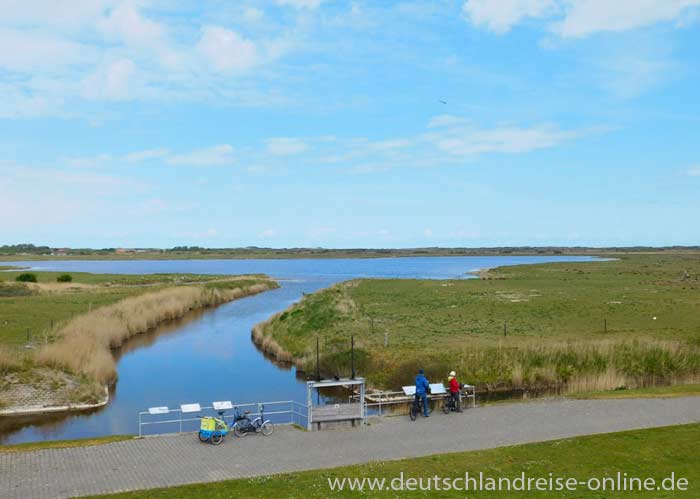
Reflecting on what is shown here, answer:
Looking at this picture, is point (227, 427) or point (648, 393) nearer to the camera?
point (227, 427)

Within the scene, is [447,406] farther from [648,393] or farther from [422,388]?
[648,393]

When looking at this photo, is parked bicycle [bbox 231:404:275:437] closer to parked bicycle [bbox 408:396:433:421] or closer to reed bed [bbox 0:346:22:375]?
parked bicycle [bbox 408:396:433:421]

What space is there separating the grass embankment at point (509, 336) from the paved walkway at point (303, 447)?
679cm

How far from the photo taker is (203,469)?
15219 mm

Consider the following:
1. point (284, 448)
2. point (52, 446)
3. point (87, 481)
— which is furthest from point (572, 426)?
point (52, 446)

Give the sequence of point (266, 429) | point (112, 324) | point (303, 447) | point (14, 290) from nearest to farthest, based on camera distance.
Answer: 1. point (303, 447)
2. point (266, 429)
3. point (112, 324)
4. point (14, 290)

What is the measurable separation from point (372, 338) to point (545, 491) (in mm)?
24399

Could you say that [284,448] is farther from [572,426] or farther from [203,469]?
[572,426]

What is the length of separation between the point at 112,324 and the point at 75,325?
17.2 ft

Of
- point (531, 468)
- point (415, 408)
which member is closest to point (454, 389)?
point (415, 408)

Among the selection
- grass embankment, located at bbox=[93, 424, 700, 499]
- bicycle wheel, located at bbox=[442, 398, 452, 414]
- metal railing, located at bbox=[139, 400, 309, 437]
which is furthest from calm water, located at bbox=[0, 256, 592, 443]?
grass embankment, located at bbox=[93, 424, 700, 499]

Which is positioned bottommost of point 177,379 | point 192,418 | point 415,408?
point 177,379

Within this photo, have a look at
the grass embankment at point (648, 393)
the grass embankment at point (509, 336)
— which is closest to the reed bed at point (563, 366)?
the grass embankment at point (509, 336)

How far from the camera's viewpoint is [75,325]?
130ft
